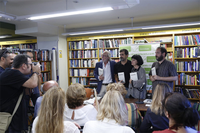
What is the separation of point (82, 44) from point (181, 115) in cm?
561

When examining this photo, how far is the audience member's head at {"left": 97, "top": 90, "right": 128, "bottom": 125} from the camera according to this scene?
1.37 meters

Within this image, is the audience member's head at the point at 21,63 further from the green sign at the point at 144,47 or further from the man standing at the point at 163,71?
the green sign at the point at 144,47

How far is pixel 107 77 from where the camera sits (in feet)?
14.4

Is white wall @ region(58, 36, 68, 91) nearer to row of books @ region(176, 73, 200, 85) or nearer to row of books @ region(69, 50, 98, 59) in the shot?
row of books @ region(69, 50, 98, 59)

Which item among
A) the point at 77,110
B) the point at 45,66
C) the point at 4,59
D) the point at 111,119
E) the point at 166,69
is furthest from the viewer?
the point at 45,66

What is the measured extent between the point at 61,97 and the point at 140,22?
537cm

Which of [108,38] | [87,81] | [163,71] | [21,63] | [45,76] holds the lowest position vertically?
[87,81]

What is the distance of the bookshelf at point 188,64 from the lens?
5.14 meters

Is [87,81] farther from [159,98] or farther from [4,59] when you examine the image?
[159,98]

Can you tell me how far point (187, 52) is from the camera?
207 inches

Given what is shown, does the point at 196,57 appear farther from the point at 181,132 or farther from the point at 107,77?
the point at 181,132

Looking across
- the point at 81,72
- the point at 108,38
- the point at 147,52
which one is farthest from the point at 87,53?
the point at 147,52

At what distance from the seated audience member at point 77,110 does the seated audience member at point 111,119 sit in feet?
1.38

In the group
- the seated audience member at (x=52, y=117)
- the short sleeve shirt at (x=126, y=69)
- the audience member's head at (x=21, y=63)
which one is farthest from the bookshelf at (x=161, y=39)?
the seated audience member at (x=52, y=117)
